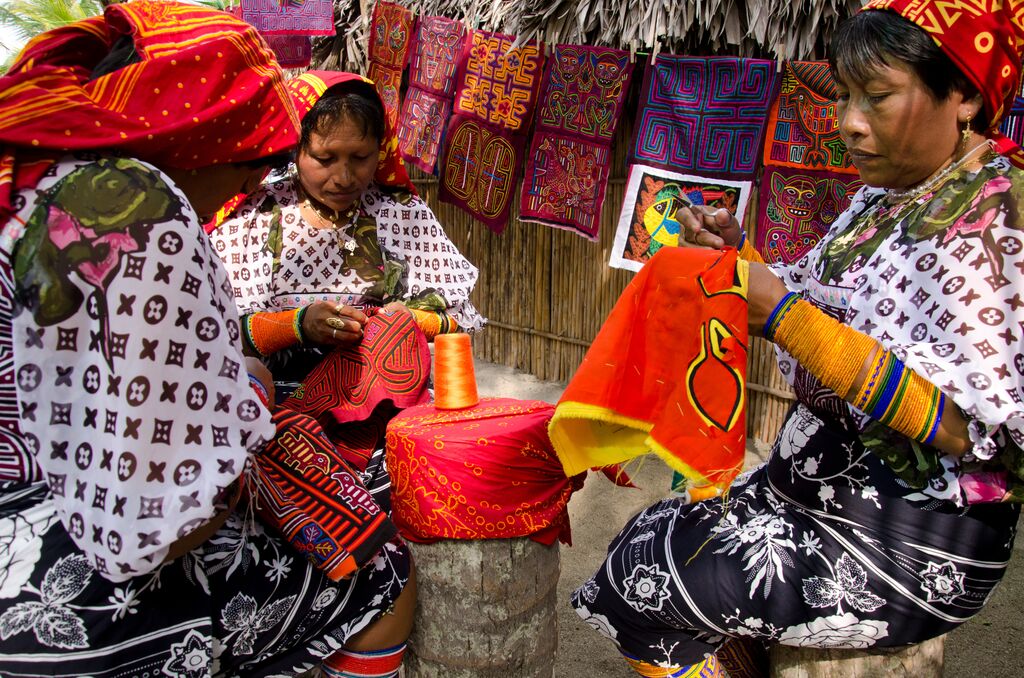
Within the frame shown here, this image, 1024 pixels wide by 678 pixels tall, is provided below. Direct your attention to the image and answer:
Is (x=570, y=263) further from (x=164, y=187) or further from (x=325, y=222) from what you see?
(x=164, y=187)

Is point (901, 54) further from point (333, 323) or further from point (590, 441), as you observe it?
point (333, 323)

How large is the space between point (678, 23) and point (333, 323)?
2990mm

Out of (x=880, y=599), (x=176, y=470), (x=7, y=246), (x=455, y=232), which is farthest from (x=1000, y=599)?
(x=455, y=232)

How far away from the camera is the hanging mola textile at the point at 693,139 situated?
4070mm

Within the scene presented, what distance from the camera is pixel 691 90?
4246mm

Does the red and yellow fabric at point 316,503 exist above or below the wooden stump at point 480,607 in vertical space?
above

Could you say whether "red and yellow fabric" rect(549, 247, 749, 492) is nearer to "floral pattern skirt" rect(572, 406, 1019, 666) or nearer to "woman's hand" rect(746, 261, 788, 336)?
"woman's hand" rect(746, 261, 788, 336)

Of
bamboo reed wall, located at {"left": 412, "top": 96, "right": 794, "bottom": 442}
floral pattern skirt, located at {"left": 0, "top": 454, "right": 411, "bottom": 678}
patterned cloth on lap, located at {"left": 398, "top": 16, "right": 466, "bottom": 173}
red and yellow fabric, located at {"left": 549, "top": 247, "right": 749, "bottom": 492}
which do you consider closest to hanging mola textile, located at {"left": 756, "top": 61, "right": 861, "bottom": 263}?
bamboo reed wall, located at {"left": 412, "top": 96, "right": 794, "bottom": 442}

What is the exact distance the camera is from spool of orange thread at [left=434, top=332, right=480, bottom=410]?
7.06 feet

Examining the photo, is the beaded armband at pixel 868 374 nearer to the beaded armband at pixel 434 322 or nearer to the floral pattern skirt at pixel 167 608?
the floral pattern skirt at pixel 167 608

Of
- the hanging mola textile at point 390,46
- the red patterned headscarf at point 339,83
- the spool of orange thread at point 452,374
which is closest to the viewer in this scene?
the spool of orange thread at point 452,374

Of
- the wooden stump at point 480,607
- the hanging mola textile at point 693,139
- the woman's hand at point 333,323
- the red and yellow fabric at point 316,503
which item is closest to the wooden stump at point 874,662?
the wooden stump at point 480,607

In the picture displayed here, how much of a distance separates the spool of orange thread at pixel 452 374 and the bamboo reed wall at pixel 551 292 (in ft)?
10.3

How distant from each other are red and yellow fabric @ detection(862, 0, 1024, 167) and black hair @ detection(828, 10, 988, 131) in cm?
2
